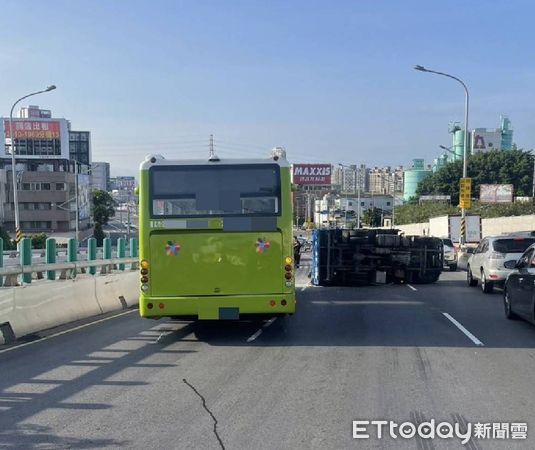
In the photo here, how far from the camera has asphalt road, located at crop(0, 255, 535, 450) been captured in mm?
5746

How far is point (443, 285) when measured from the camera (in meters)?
22.4

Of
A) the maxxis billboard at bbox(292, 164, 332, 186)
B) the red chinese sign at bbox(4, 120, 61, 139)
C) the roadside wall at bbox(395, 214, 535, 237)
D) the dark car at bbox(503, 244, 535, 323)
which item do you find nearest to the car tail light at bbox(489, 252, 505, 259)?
the dark car at bbox(503, 244, 535, 323)

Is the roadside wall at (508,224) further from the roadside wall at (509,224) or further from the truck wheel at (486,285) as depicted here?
the truck wheel at (486,285)

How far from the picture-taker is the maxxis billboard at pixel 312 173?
72575 mm

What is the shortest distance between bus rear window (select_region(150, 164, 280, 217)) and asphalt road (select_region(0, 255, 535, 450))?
221cm

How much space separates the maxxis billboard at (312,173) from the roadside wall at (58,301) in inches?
2242

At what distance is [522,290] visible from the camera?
11.6m

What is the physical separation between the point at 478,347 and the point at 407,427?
174 inches

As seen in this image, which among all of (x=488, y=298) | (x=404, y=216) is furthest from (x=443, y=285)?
(x=404, y=216)

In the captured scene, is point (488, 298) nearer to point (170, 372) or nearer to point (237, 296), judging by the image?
point (237, 296)

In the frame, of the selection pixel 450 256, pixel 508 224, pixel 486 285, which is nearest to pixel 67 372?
pixel 486 285

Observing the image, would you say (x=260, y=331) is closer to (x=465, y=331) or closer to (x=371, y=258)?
(x=465, y=331)

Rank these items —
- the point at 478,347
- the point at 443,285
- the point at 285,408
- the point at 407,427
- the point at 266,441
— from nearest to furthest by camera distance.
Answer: the point at 266,441, the point at 407,427, the point at 285,408, the point at 478,347, the point at 443,285

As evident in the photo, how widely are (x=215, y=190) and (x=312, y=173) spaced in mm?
64386
